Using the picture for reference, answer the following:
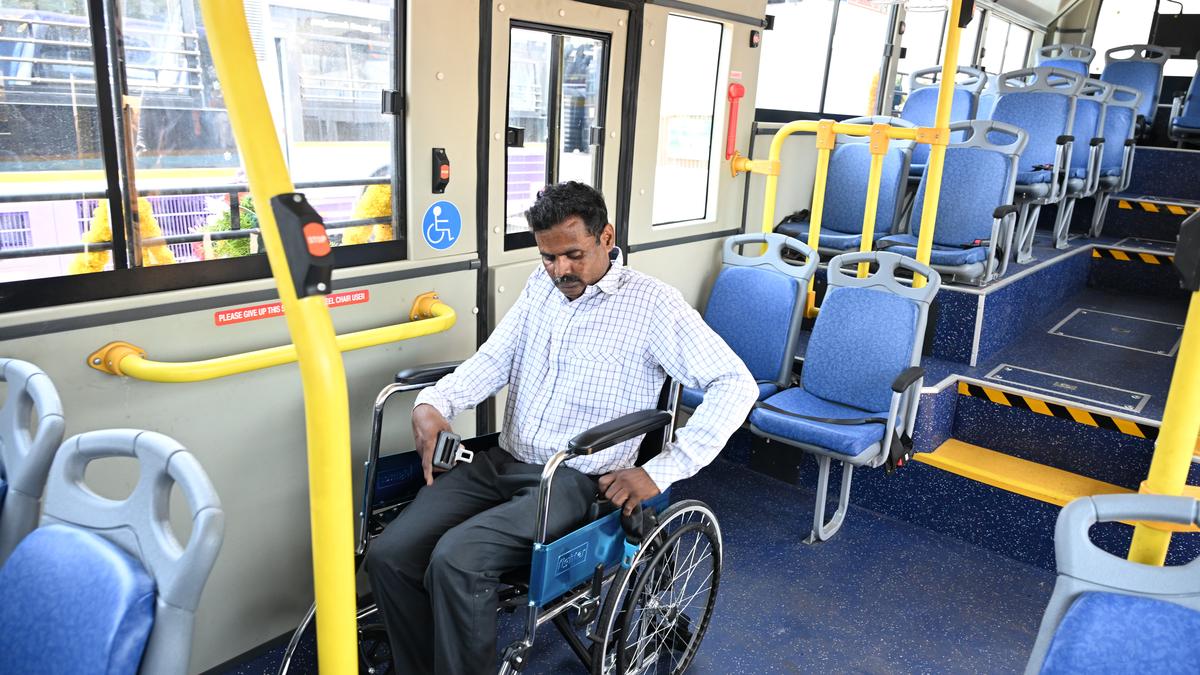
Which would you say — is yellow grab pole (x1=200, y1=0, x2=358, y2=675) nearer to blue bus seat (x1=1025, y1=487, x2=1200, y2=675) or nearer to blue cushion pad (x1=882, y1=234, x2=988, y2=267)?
blue bus seat (x1=1025, y1=487, x2=1200, y2=675)

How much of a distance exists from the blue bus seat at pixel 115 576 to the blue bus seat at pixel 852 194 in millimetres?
3834

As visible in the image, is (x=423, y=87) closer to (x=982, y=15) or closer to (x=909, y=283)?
(x=909, y=283)

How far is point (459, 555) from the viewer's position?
198cm

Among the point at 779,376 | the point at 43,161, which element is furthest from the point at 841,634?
the point at 43,161

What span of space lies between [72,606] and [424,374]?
1367 millimetres

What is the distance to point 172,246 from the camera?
213 cm

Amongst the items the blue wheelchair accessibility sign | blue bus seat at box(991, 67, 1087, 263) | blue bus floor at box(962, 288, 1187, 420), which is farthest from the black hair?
blue bus seat at box(991, 67, 1087, 263)

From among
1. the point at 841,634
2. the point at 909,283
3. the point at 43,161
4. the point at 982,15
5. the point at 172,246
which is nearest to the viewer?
the point at 43,161

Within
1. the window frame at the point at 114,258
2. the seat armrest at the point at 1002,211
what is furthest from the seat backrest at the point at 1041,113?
the window frame at the point at 114,258

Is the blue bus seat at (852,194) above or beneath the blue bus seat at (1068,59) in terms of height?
beneath

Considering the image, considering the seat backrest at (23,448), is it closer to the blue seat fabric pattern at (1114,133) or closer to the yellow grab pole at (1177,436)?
the yellow grab pole at (1177,436)

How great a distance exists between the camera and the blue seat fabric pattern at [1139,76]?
7.98 metres

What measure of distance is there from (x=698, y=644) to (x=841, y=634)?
579 mm

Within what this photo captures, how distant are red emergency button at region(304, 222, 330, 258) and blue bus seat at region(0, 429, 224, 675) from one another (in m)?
0.36
